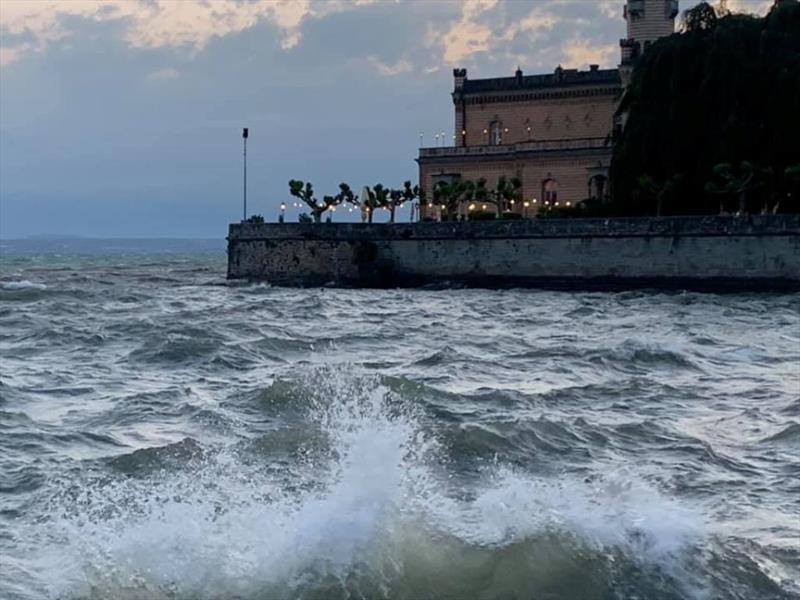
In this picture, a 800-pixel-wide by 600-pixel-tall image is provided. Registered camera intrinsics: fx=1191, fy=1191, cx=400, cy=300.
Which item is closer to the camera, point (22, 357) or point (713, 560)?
point (713, 560)

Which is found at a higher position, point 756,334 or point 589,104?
point 589,104

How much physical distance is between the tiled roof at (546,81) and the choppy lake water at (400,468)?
151ft

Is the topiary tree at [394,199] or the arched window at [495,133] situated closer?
the topiary tree at [394,199]

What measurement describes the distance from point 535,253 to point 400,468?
36.4 metres

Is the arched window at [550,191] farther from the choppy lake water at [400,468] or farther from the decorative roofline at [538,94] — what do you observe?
the choppy lake water at [400,468]

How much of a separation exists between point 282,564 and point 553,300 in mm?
30819

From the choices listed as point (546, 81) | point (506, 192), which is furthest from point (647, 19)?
point (506, 192)

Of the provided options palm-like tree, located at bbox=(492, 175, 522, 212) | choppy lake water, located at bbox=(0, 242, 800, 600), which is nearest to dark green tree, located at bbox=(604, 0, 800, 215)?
palm-like tree, located at bbox=(492, 175, 522, 212)

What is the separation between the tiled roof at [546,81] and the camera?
221 ft

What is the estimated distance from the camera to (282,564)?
7.52 meters

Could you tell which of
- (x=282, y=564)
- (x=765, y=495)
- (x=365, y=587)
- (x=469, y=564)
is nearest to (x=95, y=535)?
(x=282, y=564)

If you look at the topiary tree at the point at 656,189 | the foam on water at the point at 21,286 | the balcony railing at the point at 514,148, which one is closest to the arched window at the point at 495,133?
the balcony railing at the point at 514,148

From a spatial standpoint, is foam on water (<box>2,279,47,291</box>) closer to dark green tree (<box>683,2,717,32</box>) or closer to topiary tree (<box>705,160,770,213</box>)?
topiary tree (<box>705,160,770,213</box>)

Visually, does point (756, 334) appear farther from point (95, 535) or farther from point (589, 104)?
point (589, 104)
